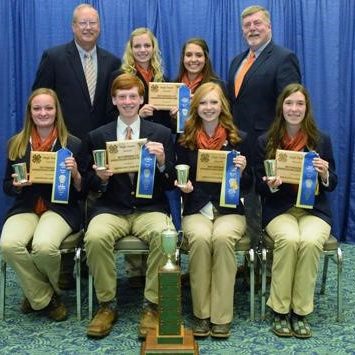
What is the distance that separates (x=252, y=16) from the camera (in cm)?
450

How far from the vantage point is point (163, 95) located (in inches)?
176

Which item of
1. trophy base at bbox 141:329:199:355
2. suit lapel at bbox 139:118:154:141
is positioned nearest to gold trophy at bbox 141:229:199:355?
trophy base at bbox 141:329:199:355

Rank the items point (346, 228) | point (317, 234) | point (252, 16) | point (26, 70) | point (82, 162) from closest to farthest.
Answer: point (317, 234) < point (82, 162) < point (252, 16) < point (26, 70) < point (346, 228)

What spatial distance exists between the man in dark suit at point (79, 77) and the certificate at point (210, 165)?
1.10 meters

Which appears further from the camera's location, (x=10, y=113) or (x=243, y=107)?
(x=10, y=113)

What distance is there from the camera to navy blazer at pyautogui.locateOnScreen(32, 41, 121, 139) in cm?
463

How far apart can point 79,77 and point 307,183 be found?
2059 mm

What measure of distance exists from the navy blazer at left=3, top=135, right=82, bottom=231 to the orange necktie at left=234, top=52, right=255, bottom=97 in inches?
57.0

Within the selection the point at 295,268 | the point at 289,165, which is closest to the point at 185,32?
the point at 289,165

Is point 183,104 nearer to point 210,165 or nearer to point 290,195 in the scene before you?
point 210,165

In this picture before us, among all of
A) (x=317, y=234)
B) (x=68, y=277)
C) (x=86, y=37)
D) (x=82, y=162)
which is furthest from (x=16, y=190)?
(x=317, y=234)

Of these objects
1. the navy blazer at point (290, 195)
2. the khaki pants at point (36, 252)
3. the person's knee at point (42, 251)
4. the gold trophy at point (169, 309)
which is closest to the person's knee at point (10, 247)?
the khaki pants at point (36, 252)

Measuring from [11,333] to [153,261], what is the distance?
3.56ft

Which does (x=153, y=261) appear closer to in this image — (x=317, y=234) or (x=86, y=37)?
(x=317, y=234)
